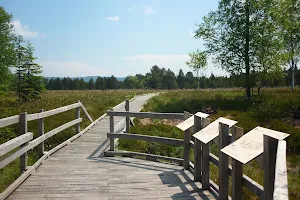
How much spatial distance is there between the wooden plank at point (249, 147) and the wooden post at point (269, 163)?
8 centimetres

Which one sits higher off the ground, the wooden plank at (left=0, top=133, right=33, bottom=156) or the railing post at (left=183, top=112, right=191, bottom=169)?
the wooden plank at (left=0, top=133, right=33, bottom=156)

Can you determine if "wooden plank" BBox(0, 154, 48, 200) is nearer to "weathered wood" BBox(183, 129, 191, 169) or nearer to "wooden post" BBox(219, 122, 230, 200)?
"weathered wood" BBox(183, 129, 191, 169)

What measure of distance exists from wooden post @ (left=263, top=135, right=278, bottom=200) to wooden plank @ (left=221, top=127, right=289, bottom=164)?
0.28ft

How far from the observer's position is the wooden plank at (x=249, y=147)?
3.35 m

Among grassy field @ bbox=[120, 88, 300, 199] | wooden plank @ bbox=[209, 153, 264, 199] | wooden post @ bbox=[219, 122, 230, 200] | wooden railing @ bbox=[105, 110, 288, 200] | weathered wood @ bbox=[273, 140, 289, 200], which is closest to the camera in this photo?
weathered wood @ bbox=[273, 140, 289, 200]

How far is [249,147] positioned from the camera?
11.7ft

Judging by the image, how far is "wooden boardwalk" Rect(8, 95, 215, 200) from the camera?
507cm

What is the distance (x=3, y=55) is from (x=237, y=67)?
77.3ft

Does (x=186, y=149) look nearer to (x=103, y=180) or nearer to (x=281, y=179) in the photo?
(x=103, y=180)

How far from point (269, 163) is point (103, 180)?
356 cm

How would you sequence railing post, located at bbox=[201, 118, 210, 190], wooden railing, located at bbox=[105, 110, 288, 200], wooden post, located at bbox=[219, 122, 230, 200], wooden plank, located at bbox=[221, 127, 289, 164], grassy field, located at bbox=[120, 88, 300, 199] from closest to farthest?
1. wooden railing, located at bbox=[105, 110, 288, 200]
2. wooden plank, located at bbox=[221, 127, 289, 164]
3. wooden post, located at bbox=[219, 122, 230, 200]
4. railing post, located at bbox=[201, 118, 210, 190]
5. grassy field, located at bbox=[120, 88, 300, 199]

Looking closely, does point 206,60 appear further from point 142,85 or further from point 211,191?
point 142,85

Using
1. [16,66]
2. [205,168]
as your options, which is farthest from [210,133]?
[16,66]

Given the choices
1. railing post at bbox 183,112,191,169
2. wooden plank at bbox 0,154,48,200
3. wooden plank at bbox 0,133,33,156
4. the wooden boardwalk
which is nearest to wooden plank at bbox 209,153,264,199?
the wooden boardwalk
